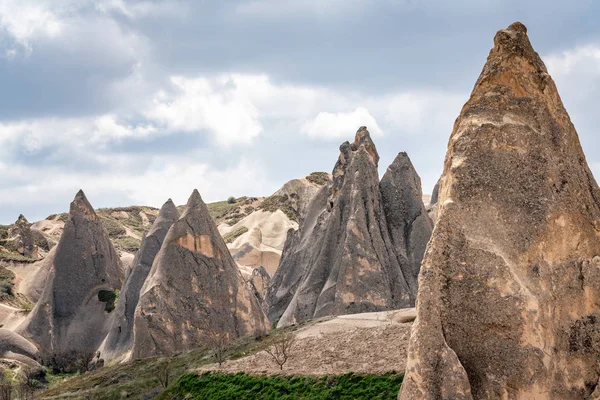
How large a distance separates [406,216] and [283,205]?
44779 millimetres

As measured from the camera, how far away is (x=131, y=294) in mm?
31172

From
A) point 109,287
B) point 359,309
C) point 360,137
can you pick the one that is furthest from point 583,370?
point 109,287

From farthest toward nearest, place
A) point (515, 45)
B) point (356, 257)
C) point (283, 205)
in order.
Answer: point (283, 205) → point (356, 257) → point (515, 45)

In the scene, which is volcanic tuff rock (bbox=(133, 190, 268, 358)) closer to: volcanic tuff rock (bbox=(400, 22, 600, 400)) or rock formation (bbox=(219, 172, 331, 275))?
volcanic tuff rock (bbox=(400, 22, 600, 400))

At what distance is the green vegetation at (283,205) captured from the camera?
70938 mm

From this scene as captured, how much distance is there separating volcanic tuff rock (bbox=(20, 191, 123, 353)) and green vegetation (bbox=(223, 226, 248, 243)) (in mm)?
29496

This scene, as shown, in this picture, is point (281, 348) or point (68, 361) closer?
point (281, 348)

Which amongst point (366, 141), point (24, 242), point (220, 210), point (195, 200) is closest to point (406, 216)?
point (366, 141)

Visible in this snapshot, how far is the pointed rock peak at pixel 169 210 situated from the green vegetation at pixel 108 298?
4559 millimetres

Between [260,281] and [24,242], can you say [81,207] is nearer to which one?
[260,281]

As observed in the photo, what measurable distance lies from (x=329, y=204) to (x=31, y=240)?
3308 centimetres

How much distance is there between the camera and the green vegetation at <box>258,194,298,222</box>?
7094cm

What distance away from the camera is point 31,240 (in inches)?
2152

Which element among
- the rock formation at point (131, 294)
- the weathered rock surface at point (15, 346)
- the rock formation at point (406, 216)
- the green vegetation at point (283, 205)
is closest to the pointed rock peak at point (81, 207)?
the rock formation at point (131, 294)
